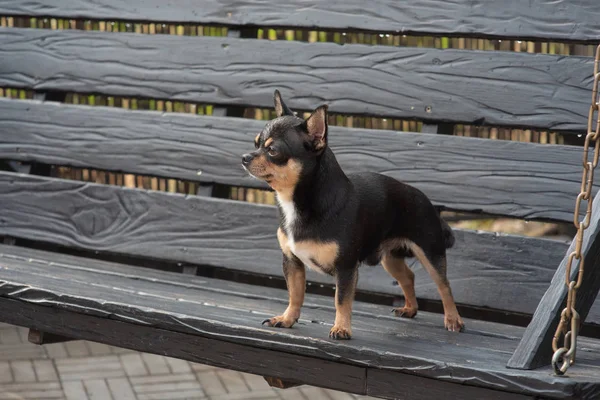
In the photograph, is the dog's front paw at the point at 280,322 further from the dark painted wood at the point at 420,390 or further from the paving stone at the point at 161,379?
the paving stone at the point at 161,379

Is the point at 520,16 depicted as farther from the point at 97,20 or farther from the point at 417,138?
the point at 97,20

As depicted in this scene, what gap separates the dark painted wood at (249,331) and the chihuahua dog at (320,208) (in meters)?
0.13

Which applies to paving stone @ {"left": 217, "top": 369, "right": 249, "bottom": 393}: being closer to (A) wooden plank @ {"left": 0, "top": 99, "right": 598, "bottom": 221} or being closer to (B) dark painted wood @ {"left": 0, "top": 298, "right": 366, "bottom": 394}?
(A) wooden plank @ {"left": 0, "top": 99, "right": 598, "bottom": 221}

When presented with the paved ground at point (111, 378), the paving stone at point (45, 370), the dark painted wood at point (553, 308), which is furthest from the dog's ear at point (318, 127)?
the paving stone at point (45, 370)

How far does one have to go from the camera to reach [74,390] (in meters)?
5.00

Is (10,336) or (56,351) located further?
(10,336)

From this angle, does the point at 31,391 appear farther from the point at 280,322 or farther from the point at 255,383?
the point at 280,322

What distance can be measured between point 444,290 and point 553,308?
2.08 ft

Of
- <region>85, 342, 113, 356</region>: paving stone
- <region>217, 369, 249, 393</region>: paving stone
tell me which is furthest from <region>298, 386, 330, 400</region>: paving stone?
<region>85, 342, 113, 356</region>: paving stone

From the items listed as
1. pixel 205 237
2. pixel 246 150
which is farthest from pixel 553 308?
pixel 205 237

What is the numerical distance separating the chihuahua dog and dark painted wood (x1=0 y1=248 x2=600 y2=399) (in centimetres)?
13

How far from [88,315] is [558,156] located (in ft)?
5.90

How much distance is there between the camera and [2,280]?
11.4ft

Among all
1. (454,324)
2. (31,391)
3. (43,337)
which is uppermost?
(454,324)
